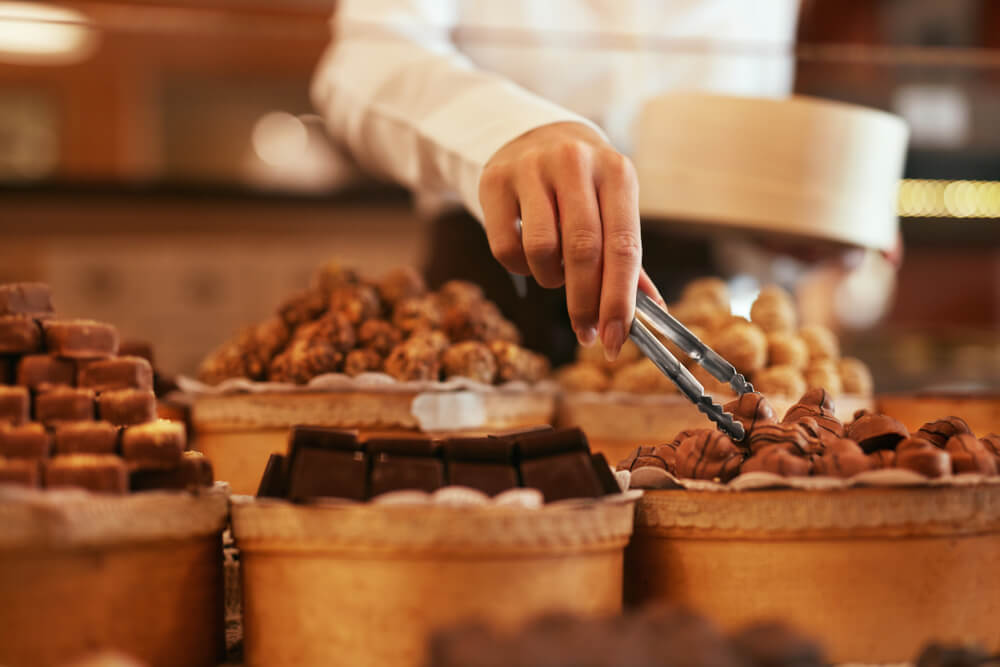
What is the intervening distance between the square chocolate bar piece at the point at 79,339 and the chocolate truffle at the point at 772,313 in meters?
0.86

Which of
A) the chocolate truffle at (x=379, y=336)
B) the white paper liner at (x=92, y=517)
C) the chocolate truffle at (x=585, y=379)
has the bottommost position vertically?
the white paper liner at (x=92, y=517)

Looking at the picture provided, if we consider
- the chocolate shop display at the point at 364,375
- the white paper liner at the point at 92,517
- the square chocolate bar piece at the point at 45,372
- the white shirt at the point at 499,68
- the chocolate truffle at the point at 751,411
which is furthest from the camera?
the white shirt at the point at 499,68

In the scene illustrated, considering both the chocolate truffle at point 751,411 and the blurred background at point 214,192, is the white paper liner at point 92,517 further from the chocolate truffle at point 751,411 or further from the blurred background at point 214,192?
the blurred background at point 214,192

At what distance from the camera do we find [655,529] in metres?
0.93

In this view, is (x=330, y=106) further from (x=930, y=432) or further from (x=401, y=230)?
(x=401, y=230)

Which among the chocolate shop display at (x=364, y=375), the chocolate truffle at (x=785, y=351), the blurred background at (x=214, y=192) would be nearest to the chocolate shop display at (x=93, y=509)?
the chocolate shop display at (x=364, y=375)

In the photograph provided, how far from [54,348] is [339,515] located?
0.32m

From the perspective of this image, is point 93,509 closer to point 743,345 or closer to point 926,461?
point 926,461

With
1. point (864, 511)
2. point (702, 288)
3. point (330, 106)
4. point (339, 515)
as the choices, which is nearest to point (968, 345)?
point (702, 288)

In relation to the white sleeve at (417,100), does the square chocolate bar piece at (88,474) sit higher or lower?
lower

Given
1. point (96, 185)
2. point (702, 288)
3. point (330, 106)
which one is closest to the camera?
point (702, 288)

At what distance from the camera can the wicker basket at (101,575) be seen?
0.78 meters

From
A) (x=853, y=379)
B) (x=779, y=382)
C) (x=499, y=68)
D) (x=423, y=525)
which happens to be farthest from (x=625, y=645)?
(x=499, y=68)

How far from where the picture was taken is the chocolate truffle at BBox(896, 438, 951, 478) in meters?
0.89
